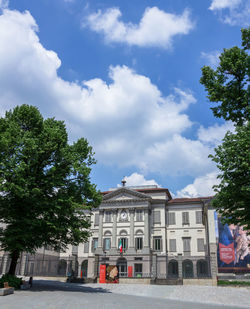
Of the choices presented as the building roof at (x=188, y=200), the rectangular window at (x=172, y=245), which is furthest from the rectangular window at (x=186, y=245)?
the building roof at (x=188, y=200)

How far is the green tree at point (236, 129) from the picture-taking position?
14.3m

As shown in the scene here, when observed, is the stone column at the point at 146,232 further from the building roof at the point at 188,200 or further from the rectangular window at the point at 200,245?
the rectangular window at the point at 200,245

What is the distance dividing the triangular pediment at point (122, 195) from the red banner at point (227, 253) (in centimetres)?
1568

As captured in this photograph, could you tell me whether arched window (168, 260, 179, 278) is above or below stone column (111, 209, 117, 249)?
below

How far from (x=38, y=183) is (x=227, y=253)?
91.5 ft

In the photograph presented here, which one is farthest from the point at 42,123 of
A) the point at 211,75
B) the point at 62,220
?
the point at 211,75

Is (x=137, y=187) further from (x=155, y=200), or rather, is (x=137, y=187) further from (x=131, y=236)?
(x=131, y=236)

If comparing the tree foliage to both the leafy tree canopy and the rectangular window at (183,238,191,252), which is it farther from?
the rectangular window at (183,238,191,252)

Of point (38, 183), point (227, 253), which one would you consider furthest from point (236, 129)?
point (227, 253)

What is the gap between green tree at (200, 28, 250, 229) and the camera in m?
14.3

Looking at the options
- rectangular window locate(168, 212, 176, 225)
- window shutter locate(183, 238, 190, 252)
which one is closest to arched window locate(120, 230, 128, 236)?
rectangular window locate(168, 212, 176, 225)

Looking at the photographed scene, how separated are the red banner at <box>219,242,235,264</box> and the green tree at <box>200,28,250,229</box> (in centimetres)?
2446

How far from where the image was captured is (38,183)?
20531 mm

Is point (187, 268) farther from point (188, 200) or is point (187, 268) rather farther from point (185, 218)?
point (188, 200)
